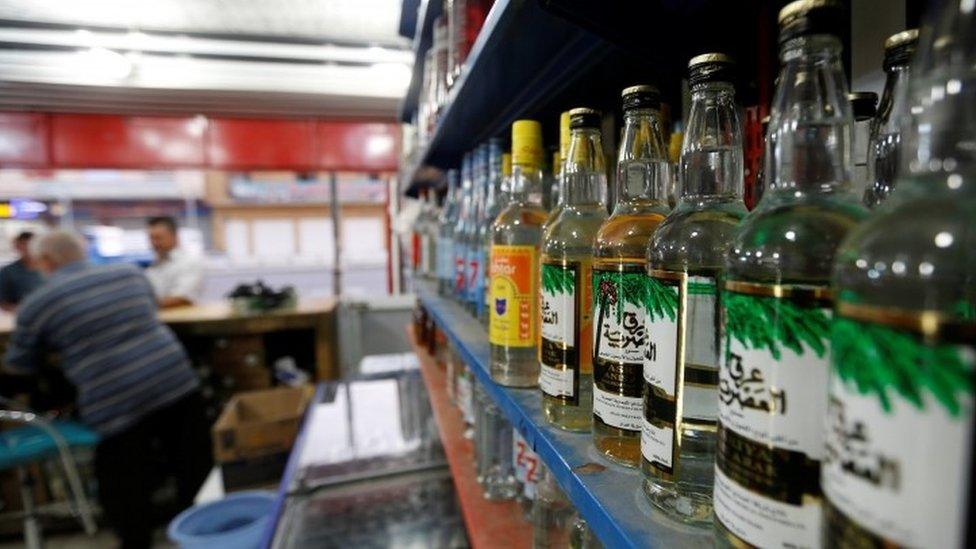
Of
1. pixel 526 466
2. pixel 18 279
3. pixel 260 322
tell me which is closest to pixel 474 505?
pixel 526 466

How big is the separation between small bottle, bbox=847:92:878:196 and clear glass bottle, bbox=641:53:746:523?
0.13 metres

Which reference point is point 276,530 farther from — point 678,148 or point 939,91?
point 939,91

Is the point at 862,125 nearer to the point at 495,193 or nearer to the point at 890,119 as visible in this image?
the point at 890,119

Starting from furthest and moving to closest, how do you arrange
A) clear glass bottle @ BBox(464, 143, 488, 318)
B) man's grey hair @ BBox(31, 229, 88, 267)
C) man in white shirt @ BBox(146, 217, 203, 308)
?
man in white shirt @ BBox(146, 217, 203, 308) < man's grey hair @ BBox(31, 229, 88, 267) < clear glass bottle @ BBox(464, 143, 488, 318)

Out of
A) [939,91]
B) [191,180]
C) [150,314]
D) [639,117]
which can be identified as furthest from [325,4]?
[191,180]

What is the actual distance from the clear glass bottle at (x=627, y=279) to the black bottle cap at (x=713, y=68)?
99 millimetres

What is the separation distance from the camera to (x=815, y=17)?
0.32 m

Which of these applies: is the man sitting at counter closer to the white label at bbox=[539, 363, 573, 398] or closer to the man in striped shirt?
the man in striped shirt

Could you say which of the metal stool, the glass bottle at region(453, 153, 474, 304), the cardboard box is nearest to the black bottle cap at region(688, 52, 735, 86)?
the glass bottle at region(453, 153, 474, 304)

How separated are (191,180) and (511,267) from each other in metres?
10.4

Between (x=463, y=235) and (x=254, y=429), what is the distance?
5.83 ft

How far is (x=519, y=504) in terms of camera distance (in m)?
1.15

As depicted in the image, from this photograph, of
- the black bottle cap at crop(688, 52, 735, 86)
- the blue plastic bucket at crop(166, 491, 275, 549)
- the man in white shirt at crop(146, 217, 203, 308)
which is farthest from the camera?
the man in white shirt at crop(146, 217, 203, 308)

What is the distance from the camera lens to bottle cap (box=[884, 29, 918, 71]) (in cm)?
42
